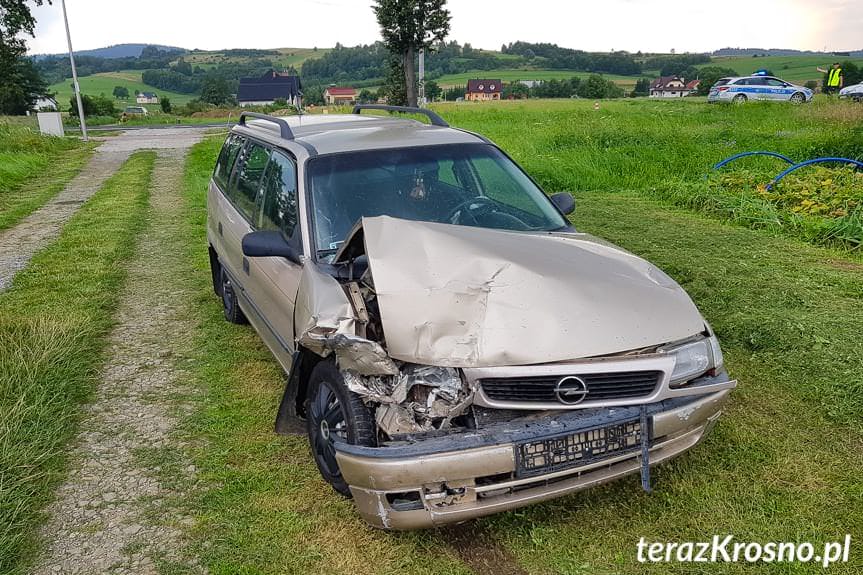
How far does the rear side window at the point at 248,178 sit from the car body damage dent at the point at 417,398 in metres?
2.23

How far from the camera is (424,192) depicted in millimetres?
4062

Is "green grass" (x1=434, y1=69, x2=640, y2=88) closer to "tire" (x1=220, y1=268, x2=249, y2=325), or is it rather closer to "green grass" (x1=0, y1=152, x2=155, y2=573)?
"green grass" (x1=0, y1=152, x2=155, y2=573)

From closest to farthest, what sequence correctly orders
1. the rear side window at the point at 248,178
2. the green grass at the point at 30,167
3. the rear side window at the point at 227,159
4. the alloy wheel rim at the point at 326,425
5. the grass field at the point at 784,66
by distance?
the alloy wheel rim at the point at 326,425
the rear side window at the point at 248,178
the rear side window at the point at 227,159
the green grass at the point at 30,167
the grass field at the point at 784,66

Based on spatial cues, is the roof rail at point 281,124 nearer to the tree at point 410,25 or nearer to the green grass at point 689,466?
the green grass at point 689,466

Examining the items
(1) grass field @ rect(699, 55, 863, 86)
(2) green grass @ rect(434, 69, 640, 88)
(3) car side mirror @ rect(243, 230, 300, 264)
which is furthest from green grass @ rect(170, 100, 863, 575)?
(2) green grass @ rect(434, 69, 640, 88)

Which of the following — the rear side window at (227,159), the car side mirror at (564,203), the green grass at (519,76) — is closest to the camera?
the car side mirror at (564,203)

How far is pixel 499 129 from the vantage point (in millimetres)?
17688

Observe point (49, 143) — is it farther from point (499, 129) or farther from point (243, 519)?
point (243, 519)

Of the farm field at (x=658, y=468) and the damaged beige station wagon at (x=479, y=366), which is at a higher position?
the damaged beige station wagon at (x=479, y=366)

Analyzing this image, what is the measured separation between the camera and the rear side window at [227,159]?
551cm

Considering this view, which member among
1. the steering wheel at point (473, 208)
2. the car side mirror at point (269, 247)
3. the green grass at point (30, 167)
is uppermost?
the steering wheel at point (473, 208)

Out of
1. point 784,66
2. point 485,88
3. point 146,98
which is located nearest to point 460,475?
point 485,88

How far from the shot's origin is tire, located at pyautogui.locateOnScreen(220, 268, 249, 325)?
5.64 metres

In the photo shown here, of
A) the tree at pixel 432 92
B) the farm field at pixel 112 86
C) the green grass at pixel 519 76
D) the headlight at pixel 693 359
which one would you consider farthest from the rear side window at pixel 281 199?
the farm field at pixel 112 86
